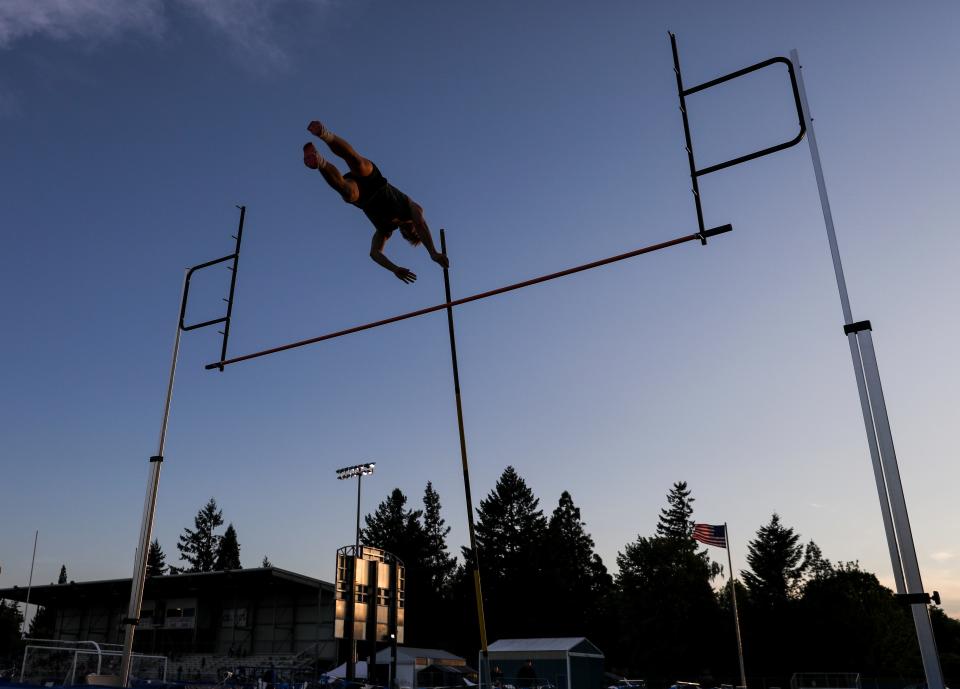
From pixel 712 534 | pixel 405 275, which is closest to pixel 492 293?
pixel 405 275

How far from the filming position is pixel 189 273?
1018 cm

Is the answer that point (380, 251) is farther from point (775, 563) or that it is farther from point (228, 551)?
point (228, 551)

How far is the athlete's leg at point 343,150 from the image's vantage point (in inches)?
227

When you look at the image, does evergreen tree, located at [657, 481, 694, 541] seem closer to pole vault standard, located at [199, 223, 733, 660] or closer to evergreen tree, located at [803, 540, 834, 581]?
evergreen tree, located at [803, 540, 834, 581]

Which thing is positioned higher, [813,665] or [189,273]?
[189,273]

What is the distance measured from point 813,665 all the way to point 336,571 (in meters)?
35.1

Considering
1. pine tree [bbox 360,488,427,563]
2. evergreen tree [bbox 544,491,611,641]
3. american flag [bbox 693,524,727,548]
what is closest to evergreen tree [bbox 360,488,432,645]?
pine tree [bbox 360,488,427,563]

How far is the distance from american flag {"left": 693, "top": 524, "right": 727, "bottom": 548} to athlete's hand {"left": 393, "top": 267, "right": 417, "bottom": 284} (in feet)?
66.3

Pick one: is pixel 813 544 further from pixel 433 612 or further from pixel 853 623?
pixel 433 612

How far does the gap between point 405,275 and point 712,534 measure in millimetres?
20883

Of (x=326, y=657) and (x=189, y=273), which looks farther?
(x=326, y=657)

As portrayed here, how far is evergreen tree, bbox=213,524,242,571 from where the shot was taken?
66.4 meters

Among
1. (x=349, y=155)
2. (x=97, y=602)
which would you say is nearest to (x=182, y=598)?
(x=97, y=602)

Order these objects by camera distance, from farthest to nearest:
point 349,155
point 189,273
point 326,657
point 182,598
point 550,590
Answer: point 550,590
point 182,598
point 326,657
point 189,273
point 349,155
